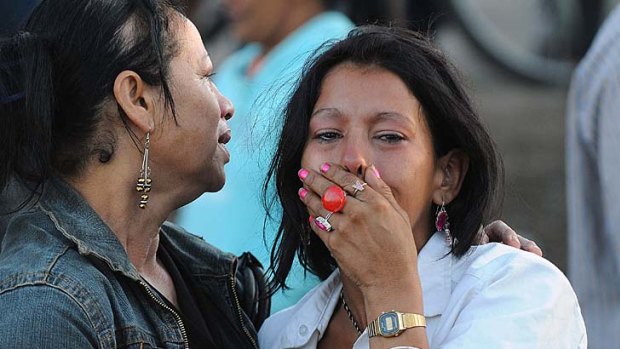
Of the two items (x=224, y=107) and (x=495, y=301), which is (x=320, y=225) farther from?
(x=224, y=107)

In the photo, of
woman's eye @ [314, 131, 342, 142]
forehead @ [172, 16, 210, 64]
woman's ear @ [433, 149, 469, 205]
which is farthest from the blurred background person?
forehead @ [172, 16, 210, 64]

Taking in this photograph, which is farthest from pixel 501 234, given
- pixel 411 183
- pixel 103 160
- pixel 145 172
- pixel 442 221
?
pixel 103 160

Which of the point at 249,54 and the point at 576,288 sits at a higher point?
the point at 249,54

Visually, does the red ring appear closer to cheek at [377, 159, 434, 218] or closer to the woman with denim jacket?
cheek at [377, 159, 434, 218]

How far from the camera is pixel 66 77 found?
2516mm

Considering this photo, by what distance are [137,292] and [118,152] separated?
0.33 metres

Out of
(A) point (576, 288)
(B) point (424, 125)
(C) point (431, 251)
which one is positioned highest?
(B) point (424, 125)

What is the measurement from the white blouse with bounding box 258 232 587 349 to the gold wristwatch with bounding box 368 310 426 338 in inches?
3.3

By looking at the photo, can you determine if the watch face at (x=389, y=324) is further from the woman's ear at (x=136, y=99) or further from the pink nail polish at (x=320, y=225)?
the woman's ear at (x=136, y=99)

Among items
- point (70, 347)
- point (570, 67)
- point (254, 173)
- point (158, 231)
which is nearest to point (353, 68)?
point (158, 231)

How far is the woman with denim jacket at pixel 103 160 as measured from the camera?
2340 mm

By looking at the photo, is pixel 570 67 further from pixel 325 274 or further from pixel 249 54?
pixel 325 274

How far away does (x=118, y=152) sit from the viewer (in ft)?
8.53

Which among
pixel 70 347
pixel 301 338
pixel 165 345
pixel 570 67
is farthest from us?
pixel 570 67
